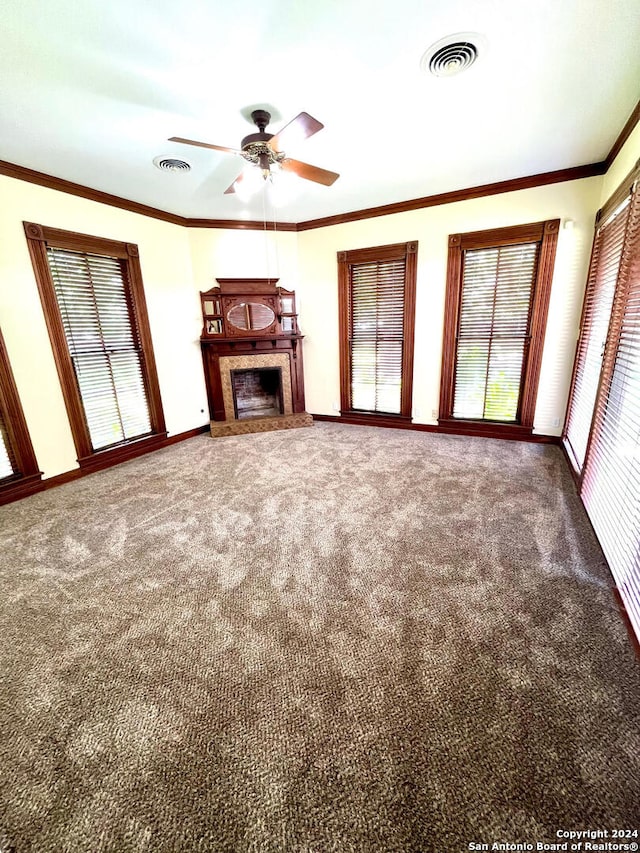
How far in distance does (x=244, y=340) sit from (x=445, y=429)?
291cm

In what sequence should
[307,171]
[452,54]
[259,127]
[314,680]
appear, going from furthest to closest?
[307,171] < [259,127] < [452,54] < [314,680]

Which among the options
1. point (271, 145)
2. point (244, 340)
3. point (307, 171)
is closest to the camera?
point (271, 145)

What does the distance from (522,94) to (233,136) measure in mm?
1942

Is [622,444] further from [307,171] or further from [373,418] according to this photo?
[373,418]

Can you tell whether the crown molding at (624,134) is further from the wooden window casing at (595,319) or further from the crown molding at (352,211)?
the wooden window casing at (595,319)

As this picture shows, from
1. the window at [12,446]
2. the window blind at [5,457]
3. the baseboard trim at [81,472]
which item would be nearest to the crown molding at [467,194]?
the baseboard trim at [81,472]

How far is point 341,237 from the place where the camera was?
4.32 m

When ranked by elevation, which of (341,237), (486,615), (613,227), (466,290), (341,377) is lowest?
(486,615)

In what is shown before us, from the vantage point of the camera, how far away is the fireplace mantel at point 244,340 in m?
4.43

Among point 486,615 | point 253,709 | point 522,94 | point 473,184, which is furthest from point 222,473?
point 473,184

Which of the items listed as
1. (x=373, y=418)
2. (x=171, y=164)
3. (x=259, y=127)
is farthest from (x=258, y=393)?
(x=259, y=127)

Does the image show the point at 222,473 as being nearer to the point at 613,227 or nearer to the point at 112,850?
the point at 112,850

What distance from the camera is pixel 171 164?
2.78 metres

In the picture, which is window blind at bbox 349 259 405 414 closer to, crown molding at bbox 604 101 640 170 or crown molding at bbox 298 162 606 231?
crown molding at bbox 298 162 606 231
